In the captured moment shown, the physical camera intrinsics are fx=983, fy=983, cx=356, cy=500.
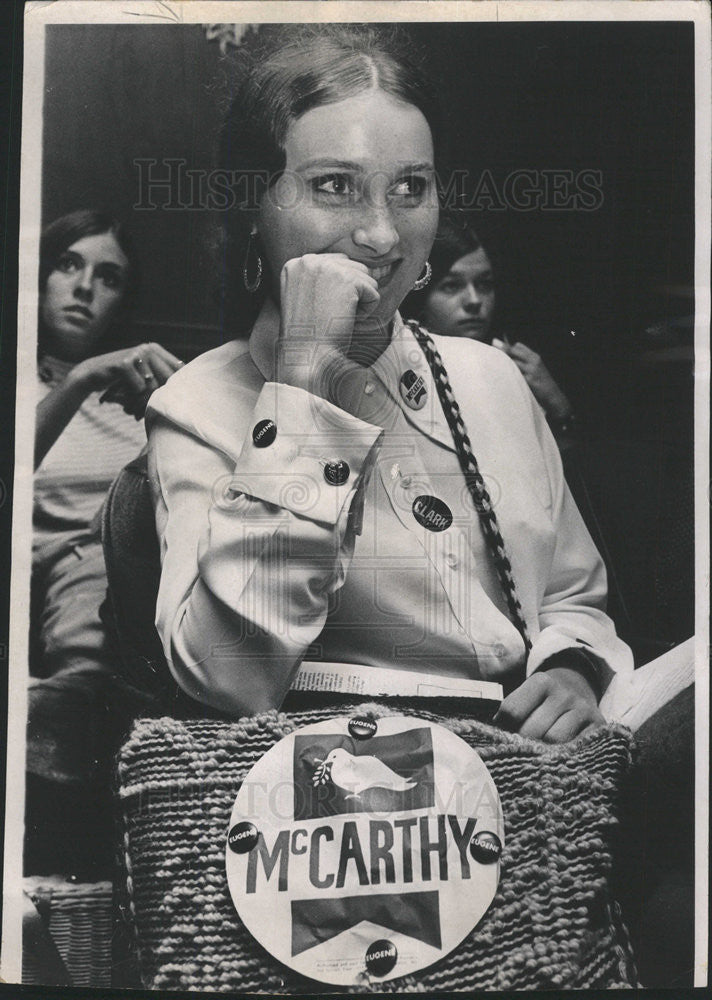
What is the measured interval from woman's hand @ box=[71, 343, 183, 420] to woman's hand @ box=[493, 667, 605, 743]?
747mm

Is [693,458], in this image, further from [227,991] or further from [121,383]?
[227,991]

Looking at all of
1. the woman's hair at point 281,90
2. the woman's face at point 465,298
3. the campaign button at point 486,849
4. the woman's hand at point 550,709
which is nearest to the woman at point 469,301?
the woman's face at point 465,298

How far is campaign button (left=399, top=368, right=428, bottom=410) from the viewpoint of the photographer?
1583mm

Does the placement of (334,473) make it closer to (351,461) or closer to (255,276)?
(351,461)

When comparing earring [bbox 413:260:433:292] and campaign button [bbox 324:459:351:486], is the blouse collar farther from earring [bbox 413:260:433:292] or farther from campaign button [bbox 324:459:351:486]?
earring [bbox 413:260:433:292]

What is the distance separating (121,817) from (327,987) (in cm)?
41

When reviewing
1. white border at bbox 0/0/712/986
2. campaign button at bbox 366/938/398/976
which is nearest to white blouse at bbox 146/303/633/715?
white border at bbox 0/0/712/986

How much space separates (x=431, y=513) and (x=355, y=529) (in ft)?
0.41

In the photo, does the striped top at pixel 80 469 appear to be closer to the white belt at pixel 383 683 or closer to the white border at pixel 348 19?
the white border at pixel 348 19

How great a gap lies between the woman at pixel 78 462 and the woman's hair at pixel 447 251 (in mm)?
397

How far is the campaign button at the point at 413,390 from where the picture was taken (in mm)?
1583

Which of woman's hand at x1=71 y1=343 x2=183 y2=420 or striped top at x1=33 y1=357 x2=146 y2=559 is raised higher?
woman's hand at x1=71 y1=343 x2=183 y2=420

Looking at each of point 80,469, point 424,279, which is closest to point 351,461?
point 424,279

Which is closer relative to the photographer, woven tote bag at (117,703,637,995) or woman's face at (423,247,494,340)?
woven tote bag at (117,703,637,995)
